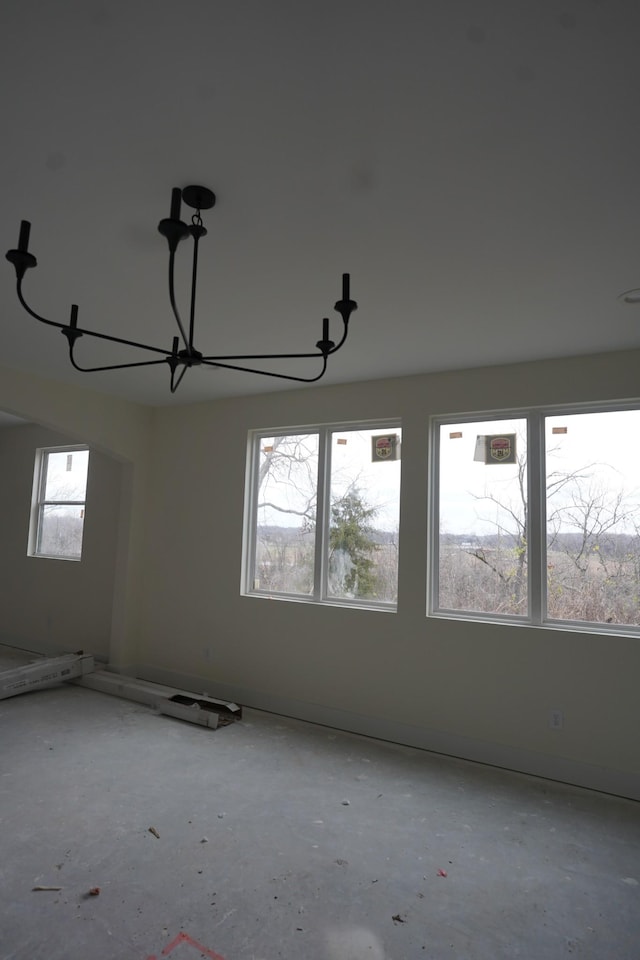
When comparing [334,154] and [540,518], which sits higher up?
[334,154]

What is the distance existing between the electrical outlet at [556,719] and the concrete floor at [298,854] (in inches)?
13.9

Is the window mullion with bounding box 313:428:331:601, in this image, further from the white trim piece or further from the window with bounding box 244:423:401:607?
the white trim piece

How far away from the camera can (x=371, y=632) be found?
13.8ft

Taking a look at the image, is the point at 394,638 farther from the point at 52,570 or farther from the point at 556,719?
the point at 52,570

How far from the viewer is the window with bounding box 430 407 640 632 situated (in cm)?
357

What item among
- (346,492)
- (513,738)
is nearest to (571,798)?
(513,738)

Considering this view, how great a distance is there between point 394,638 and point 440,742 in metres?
0.76

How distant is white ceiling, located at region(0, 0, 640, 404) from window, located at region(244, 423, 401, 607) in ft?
5.10

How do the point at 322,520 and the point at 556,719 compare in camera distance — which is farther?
the point at 322,520

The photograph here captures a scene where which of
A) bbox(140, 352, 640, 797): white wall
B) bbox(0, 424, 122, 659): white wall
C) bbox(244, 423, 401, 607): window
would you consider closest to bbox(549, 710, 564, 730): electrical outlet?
bbox(140, 352, 640, 797): white wall

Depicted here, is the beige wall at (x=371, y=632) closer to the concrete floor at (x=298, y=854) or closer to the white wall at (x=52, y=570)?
Answer: the concrete floor at (x=298, y=854)

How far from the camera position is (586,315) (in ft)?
9.91

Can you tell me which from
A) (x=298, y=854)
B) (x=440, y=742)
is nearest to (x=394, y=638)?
(x=440, y=742)

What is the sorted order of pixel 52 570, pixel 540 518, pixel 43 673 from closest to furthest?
pixel 540 518 < pixel 43 673 < pixel 52 570
